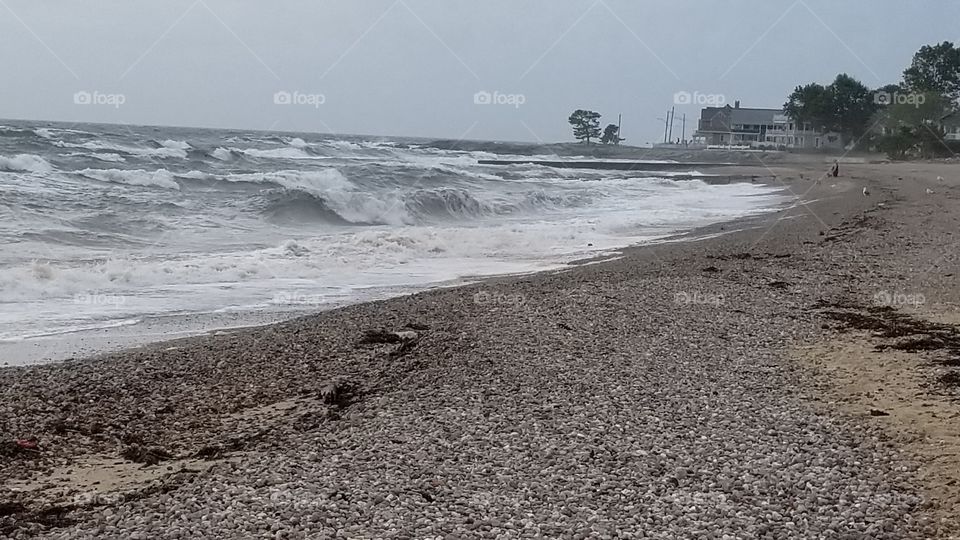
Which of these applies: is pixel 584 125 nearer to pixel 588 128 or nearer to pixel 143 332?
pixel 588 128

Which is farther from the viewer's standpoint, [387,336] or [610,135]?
[610,135]

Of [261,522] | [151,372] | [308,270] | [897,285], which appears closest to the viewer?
[261,522]

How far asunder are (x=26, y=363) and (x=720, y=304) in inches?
261

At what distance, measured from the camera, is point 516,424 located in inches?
204

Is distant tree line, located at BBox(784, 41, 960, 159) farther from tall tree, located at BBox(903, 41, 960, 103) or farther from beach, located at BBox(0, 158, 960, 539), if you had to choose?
beach, located at BBox(0, 158, 960, 539)

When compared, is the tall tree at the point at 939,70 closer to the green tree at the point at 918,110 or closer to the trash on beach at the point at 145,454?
the green tree at the point at 918,110

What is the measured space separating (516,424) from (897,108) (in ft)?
222

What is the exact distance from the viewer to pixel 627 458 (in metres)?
4.54

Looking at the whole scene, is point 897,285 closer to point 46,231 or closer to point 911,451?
point 911,451

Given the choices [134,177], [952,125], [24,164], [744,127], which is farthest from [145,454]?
[744,127]

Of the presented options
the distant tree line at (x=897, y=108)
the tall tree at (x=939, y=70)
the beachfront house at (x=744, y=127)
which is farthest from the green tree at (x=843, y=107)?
the beachfront house at (x=744, y=127)

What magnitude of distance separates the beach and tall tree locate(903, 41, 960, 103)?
71436mm

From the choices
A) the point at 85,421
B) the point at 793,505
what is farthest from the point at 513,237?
the point at 793,505

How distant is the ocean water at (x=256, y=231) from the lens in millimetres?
9906
